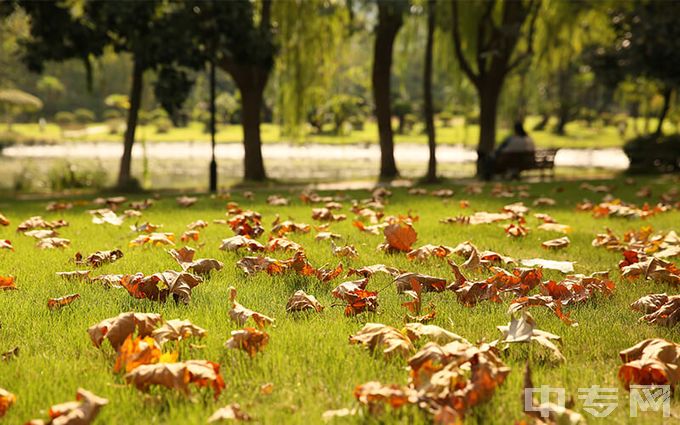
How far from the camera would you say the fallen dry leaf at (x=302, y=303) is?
11.7 ft

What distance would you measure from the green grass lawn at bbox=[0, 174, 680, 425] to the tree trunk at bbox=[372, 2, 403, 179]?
15.3 metres

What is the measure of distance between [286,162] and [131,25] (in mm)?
16289

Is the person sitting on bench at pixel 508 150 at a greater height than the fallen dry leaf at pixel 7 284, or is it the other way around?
the person sitting on bench at pixel 508 150

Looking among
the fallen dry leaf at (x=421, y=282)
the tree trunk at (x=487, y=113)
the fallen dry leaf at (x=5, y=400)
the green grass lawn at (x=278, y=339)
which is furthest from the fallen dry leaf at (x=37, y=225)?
the tree trunk at (x=487, y=113)

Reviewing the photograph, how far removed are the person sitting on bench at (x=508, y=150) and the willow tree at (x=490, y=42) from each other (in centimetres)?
158

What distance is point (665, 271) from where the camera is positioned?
14.3 feet

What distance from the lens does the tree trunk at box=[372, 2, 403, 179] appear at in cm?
2008

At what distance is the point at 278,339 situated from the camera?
308 centimetres

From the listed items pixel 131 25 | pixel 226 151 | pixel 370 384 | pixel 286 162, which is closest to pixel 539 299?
pixel 370 384

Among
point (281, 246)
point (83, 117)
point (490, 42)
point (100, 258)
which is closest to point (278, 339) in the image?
point (281, 246)

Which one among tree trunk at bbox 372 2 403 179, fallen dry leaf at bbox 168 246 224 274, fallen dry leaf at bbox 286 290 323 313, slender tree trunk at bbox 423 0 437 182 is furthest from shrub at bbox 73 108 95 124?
fallen dry leaf at bbox 286 290 323 313

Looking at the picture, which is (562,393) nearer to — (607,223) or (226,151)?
(607,223)

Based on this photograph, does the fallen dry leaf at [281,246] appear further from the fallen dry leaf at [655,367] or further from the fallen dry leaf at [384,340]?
the fallen dry leaf at [655,367]

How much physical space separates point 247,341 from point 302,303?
0.68m
